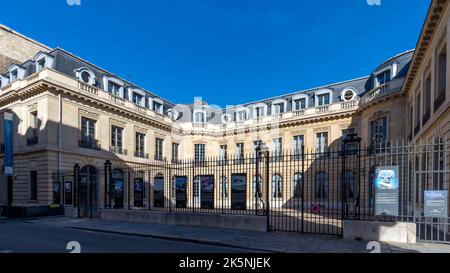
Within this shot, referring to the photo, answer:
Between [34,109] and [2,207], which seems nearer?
[2,207]

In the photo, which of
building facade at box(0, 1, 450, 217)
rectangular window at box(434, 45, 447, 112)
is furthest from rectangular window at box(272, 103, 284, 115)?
rectangular window at box(434, 45, 447, 112)

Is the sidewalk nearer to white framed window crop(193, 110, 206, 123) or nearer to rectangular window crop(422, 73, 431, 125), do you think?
rectangular window crop(422, 73, 431, 125)

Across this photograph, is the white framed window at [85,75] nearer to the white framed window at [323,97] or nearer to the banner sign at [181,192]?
the banner sign at [181,192]

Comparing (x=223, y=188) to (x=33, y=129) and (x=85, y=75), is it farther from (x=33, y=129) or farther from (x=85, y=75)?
(x=85, y=75)

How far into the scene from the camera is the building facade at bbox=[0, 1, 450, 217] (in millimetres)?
17562

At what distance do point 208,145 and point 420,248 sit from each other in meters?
27.5

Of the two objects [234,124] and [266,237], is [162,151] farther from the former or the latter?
[266,237]

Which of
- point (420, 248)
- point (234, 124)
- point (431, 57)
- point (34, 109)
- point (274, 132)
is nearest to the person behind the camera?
point (420, 248)

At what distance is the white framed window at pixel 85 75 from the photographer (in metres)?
22.5

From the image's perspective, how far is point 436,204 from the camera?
7988mm

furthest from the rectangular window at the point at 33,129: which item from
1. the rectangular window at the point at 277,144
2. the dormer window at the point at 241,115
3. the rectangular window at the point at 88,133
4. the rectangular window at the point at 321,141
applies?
the rectangular window at the point at 321,141

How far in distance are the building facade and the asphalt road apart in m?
8.37
